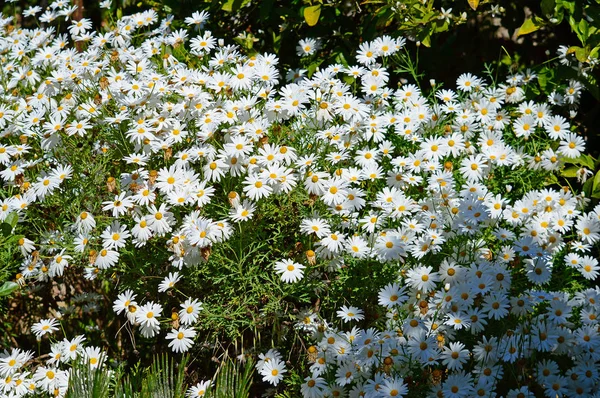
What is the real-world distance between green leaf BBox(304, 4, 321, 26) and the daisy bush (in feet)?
1.30

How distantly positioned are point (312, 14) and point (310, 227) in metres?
1.54

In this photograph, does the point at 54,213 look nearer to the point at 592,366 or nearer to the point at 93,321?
the point at 93,321

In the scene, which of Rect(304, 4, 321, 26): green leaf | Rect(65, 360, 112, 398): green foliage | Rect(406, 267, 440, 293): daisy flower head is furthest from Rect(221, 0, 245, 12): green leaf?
Rect(65, 360, 112, 398): green foliage

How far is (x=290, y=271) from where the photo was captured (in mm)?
2857

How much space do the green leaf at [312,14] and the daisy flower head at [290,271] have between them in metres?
1.58

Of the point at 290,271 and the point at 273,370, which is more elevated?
the point at 290,271

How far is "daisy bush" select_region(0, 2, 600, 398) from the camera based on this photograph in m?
2.71

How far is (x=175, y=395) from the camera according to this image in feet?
8.21

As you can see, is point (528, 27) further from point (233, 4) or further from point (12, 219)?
point (12, 219)

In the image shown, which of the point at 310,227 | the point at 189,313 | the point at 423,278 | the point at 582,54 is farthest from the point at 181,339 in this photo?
the point at 582,54

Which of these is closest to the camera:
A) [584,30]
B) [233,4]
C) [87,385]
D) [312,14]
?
[87,385]

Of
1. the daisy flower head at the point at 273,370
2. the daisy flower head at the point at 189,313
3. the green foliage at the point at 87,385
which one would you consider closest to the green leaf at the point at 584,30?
the daisy flower head at the point at 273,370

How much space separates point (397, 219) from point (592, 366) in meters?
0.94

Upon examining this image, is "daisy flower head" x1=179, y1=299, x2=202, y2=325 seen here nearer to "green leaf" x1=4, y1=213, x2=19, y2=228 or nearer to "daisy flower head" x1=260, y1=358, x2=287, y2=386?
"daisy flower head" x1=260, y1=358, x2=287, y2=386
